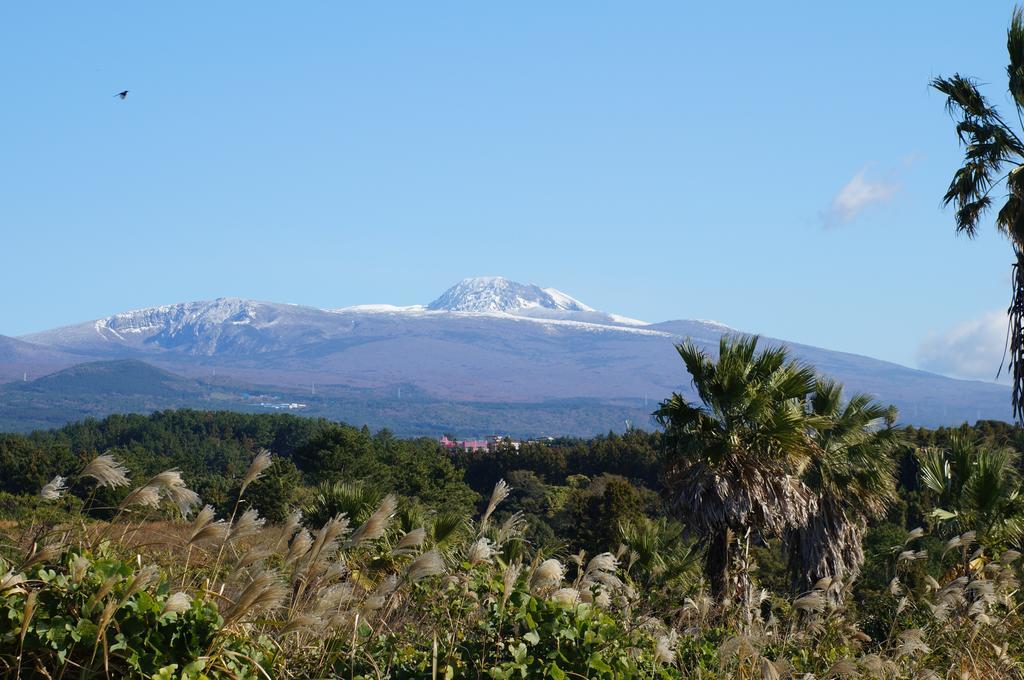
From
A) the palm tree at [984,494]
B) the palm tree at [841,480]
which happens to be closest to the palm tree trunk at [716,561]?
the palm tree at [841,480]

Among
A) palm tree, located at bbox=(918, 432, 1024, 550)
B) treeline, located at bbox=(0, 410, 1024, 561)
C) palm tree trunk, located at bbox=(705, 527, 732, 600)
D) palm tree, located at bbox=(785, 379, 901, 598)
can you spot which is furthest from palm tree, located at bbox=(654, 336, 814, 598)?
palm tree, located at bbox=(918, 432, 1024, 550)

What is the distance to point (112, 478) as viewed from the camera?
4.31m

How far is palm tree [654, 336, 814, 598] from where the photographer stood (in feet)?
51.9

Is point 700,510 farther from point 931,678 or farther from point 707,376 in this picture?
point 931,678

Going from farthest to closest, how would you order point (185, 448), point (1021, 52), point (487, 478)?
point (185, 448), point (487, 478), point (1021, 52)

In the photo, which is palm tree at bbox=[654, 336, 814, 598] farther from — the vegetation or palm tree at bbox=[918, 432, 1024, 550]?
palm tree at bbox=[918, 432, 1024, 550]

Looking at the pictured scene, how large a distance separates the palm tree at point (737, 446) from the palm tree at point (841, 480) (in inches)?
124

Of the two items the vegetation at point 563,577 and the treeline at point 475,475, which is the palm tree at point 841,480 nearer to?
the vegetation at point 563,577

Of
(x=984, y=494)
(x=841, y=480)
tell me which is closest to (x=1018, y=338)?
(x=984, y=494)

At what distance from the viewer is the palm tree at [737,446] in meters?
15.8

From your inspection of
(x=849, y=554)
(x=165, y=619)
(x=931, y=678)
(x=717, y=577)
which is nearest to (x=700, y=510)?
(x=717, y=577)

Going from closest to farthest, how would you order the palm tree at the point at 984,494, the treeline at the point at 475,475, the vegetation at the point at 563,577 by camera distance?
the vegetation at the point at 563,577 < the palm tree at the point at 984,494 < the treeline at the point at 475,475

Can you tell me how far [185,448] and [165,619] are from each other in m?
113

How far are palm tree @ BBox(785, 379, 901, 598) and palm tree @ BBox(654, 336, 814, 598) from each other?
314 centimetres
